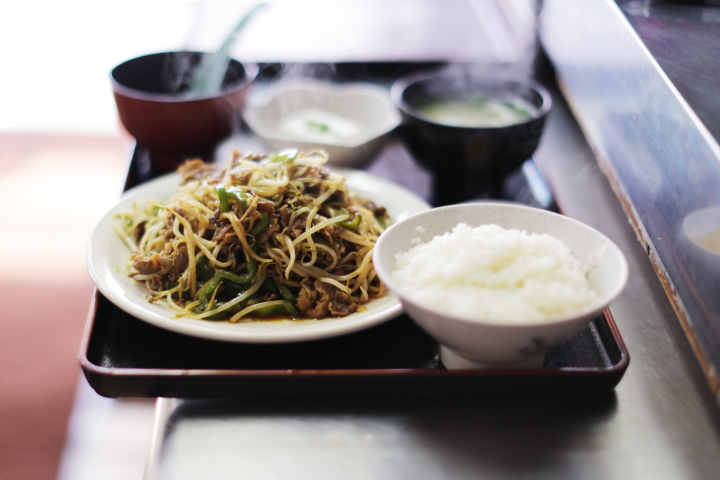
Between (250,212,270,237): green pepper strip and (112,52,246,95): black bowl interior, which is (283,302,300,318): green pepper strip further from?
(112,52,246,95): black bowl interior

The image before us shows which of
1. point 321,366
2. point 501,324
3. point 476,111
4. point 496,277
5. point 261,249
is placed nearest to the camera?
point 501,324

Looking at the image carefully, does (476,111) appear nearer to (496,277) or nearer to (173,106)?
(173,106)

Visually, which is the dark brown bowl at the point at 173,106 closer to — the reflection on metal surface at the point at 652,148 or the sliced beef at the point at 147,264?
the sliced beef at the point at 147,264

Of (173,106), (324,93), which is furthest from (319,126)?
(173,106)

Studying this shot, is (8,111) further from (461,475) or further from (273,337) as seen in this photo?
(461,475)

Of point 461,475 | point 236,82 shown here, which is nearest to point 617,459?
point 461,475

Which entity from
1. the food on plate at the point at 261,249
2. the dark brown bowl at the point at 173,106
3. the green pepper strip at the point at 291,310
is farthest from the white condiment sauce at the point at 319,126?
the green pepper strip at the point at 291,310

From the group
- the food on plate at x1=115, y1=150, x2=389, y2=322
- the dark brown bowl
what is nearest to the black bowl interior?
the dark brown bowl
